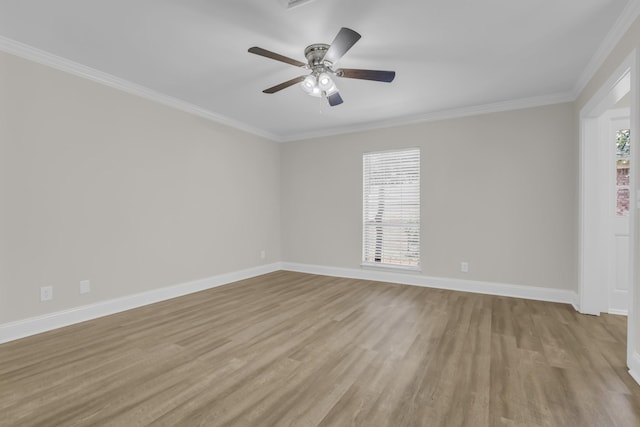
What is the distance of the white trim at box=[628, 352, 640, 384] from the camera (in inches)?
79.2

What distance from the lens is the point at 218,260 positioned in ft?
15.4

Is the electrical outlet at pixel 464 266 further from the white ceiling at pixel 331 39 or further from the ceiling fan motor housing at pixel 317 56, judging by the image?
the ceiling fan motor housing at pixel 317 56

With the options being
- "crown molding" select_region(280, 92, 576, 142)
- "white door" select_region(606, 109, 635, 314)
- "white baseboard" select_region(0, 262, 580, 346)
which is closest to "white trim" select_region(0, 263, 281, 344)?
"white baseboard" select_region(0, 262, 580, 346)

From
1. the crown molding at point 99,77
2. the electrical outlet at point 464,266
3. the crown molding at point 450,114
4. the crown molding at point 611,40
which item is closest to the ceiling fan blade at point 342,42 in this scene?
the crown molding at point 611,40

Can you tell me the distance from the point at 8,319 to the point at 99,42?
2.58 m

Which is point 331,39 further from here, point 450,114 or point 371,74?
point 450,114

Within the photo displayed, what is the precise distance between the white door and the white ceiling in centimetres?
70

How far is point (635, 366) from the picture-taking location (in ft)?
6.75

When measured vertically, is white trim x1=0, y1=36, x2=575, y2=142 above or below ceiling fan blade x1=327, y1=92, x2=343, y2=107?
above

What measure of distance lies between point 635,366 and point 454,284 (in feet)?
7.83

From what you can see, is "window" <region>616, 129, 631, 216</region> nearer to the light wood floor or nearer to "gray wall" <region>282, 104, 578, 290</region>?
"gray wall" <region>282, 104, 578, 290</region>

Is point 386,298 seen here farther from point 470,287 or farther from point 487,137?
point 487,137

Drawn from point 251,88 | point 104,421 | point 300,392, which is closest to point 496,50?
point 251,88

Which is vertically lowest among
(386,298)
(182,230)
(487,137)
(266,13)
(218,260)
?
(386,298)
